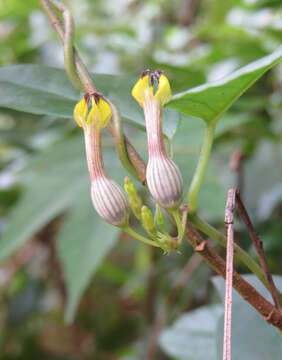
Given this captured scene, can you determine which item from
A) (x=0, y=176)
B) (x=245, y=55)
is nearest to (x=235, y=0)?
(x=245, y=55)

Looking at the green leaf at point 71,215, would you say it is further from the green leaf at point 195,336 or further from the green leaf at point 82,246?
the green leaf at point 195,336

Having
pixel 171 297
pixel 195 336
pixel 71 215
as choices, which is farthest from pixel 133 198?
pixel 171 297

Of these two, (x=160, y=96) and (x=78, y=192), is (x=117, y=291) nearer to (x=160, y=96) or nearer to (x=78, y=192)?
(x=78, y=192)

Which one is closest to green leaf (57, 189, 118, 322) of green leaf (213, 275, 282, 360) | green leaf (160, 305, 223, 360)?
green leaf (160, 305, 223, 360)

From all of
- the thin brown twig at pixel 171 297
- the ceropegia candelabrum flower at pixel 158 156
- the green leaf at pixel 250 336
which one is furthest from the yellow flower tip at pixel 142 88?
the thin brown twig at pixel 171 297

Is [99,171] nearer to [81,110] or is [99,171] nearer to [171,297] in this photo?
[81,110]

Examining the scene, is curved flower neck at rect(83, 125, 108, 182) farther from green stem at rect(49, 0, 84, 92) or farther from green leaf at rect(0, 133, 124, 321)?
green leaf at rect(0, 133, 124, 321)
